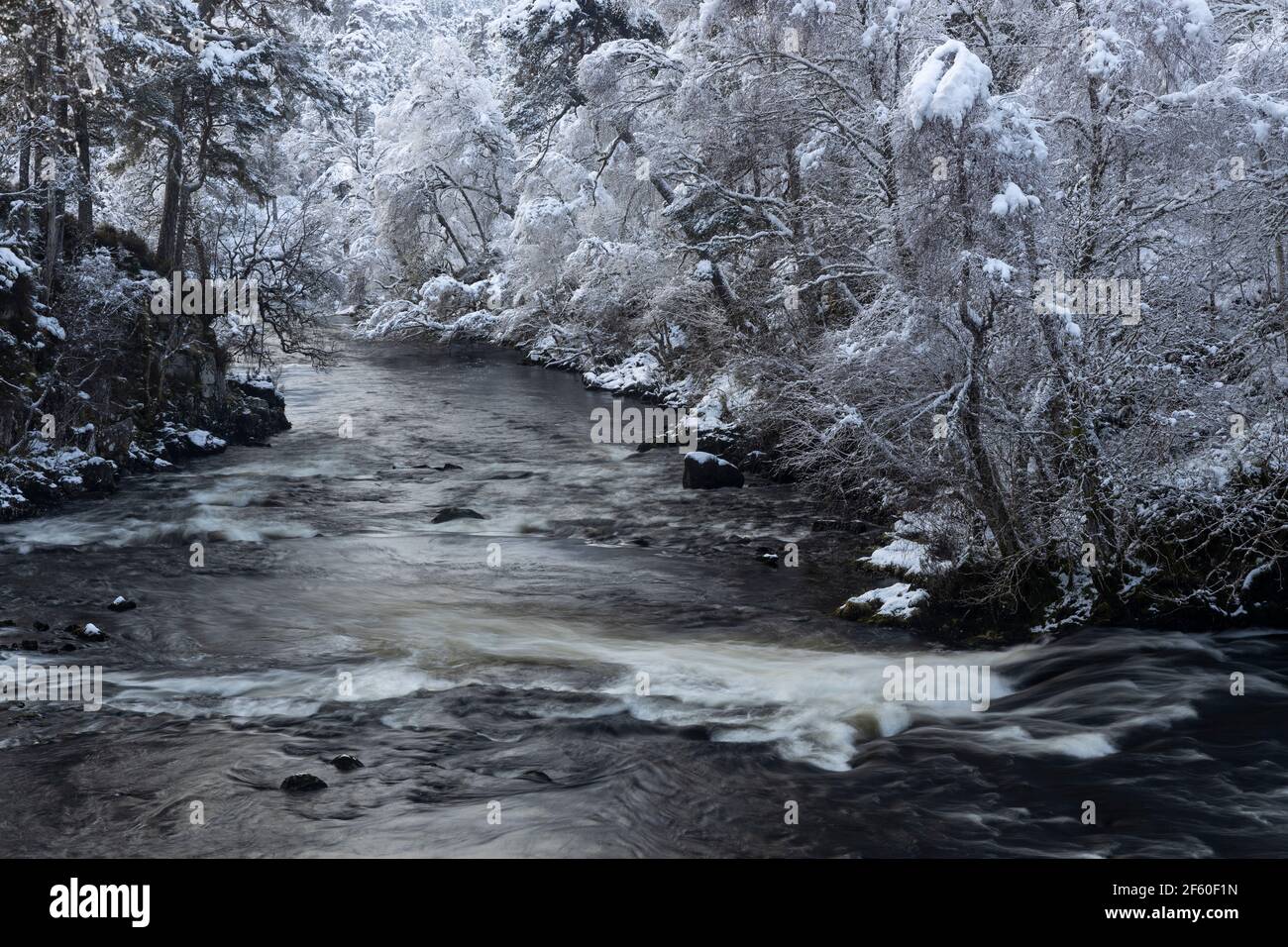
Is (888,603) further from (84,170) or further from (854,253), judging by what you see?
(84,170)

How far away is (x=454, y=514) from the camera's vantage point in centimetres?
1692

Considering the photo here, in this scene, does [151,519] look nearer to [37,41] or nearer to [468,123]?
[37,41]

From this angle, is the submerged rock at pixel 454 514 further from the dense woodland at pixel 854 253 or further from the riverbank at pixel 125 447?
the riverbank at pixel 125 447

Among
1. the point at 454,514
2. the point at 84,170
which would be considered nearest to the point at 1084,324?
the point at 454,514

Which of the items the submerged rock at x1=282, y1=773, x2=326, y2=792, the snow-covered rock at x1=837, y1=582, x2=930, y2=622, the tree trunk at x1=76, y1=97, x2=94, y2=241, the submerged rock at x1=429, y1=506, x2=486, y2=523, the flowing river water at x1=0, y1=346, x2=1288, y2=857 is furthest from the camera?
the tree trunk at x1=76, y1=97, x2=94, y2=241

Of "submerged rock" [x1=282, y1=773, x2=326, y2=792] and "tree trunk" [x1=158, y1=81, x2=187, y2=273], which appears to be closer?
"submerged rock" [x1=282, y1=773, x2=326, y2=792]

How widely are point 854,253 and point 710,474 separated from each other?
14.4 feet

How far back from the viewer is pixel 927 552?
11.6 meters

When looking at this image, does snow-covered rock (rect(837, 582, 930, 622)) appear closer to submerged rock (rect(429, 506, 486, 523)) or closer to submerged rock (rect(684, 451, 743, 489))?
submerged rock (rect(684, 451, 743, 489))

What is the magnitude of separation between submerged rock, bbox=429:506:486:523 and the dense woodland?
15.4 ft

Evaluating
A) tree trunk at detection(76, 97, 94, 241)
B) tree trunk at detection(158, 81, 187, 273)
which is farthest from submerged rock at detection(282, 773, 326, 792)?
tree trunk at detection(158, 81, 187, 273)

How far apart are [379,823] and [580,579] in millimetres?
6697

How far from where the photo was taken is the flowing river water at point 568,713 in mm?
7129

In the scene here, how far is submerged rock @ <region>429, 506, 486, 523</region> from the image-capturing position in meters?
16.8
